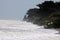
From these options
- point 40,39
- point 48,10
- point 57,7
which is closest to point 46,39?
point 40,39

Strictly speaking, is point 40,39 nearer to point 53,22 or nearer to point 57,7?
point 53,22

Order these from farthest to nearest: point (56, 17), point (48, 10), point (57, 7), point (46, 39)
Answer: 1. point (48, 10)
2. point (57, 7)
3. point (56, 17)
4. point (46, 39)

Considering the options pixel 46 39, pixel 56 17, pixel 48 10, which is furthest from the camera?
pixel 48 10

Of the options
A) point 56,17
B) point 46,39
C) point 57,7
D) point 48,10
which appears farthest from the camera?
point 48,10

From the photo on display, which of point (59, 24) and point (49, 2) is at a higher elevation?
point (49, 2)

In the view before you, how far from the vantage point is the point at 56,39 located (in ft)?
78.5

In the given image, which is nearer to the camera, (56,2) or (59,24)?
(59,24)

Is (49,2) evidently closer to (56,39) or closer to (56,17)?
(56,17)

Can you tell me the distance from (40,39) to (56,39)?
158cm

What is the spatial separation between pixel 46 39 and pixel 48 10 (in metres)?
37.0

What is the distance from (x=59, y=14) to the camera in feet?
147

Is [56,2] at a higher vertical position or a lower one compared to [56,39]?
higher

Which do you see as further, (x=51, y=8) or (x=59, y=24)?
(x=51, y=8)

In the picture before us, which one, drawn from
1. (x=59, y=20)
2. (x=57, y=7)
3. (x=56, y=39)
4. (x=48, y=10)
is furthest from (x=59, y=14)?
(x=56, y=39)
